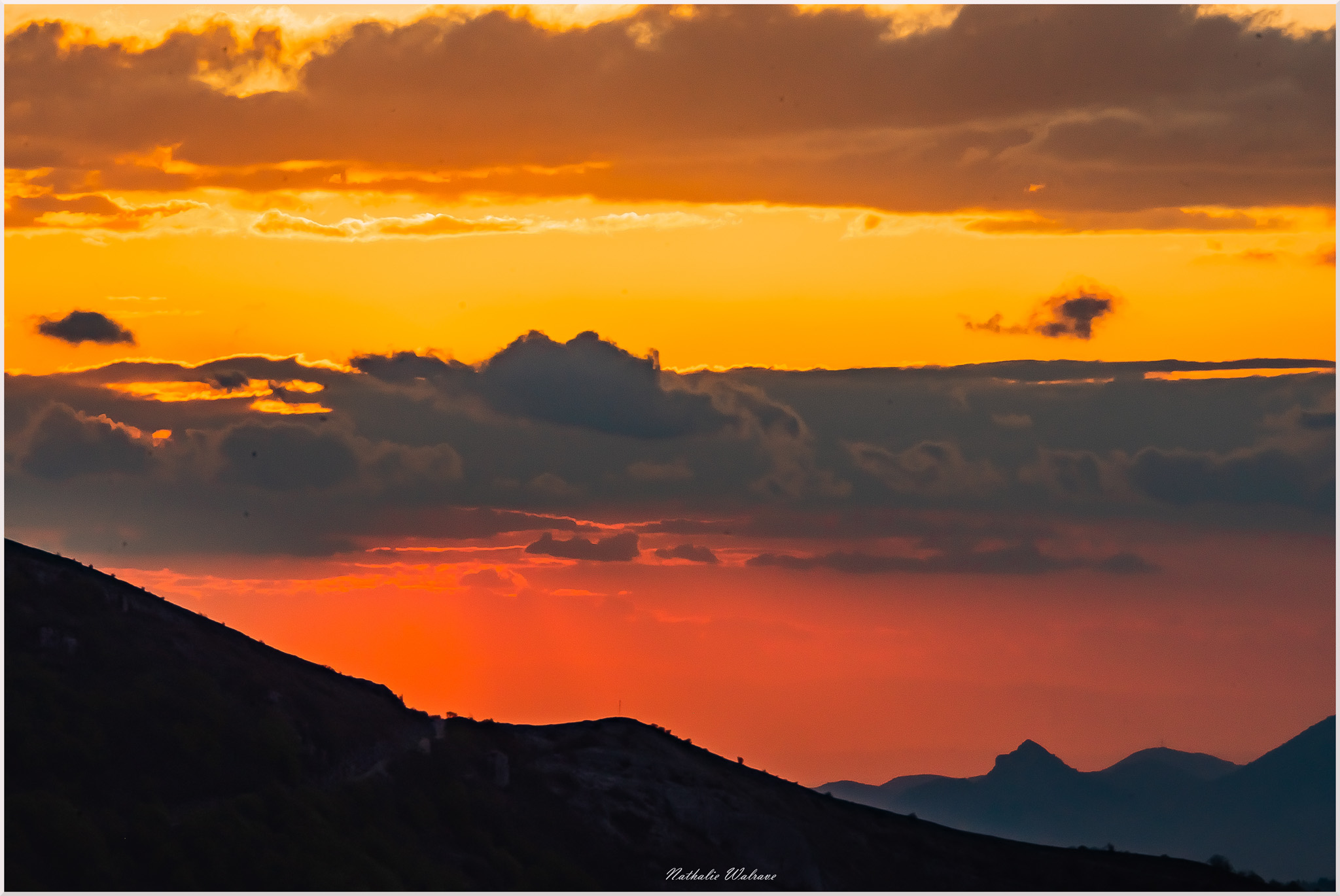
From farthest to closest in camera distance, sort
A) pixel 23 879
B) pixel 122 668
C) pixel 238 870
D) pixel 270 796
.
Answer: pixel 122 668 < pixel 270 796 < pixel 238 870 < pixel 23 879

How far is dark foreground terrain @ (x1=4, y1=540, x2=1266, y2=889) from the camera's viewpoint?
429 ft

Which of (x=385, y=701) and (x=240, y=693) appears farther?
(x=385, y=701)

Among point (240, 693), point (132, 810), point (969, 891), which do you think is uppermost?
point (240, 693)

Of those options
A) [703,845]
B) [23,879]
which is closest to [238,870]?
[23,879]

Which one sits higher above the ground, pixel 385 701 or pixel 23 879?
pixel 385 701

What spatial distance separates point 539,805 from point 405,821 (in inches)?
651

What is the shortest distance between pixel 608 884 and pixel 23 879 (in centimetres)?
5553

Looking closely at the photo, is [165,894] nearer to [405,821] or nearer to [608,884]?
[405,821]

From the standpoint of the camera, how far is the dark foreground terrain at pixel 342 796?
13075cm

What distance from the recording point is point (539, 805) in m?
158

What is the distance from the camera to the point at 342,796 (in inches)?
5758

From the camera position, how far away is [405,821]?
146500 millimetres

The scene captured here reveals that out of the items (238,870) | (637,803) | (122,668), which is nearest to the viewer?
(238,870)

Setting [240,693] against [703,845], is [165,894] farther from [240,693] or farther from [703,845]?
[703,845]
